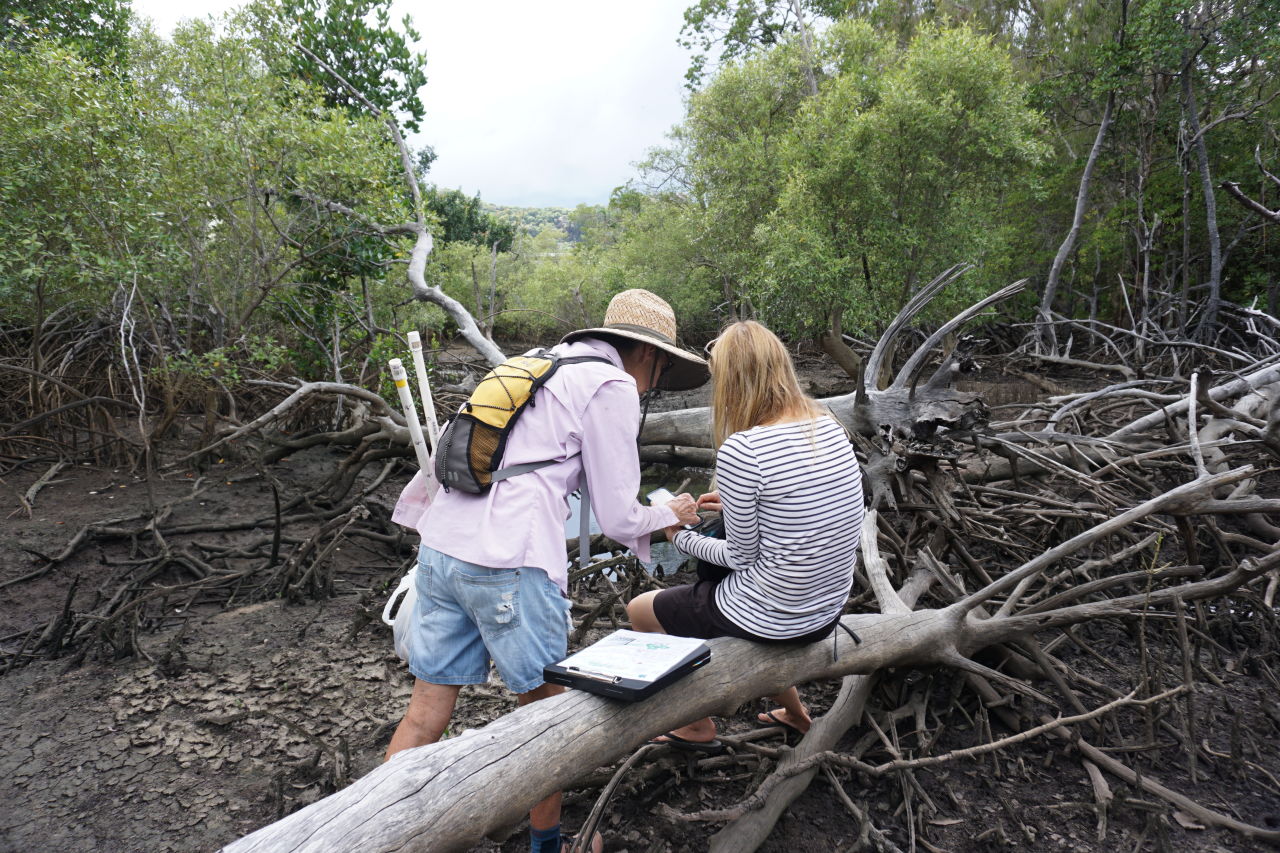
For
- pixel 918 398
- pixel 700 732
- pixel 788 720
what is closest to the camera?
pixel 700 732

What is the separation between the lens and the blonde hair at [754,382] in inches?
74.4

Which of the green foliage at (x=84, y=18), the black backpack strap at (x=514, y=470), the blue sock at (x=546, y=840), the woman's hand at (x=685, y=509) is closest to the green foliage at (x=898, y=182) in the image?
the woman's hand at (x=685, y=509)

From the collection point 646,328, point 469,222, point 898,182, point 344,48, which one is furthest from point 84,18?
point 469,222

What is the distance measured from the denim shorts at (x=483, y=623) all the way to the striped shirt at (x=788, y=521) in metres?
0.52

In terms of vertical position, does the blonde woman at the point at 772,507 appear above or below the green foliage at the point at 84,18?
below

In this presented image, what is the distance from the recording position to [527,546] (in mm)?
1663

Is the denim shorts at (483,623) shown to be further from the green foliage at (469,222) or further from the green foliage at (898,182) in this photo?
the green foliage at (469,222)

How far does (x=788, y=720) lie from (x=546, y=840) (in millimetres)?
990

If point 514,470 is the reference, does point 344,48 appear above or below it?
above

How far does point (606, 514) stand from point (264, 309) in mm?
6695

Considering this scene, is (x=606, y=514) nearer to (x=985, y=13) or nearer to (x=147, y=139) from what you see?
(x=147, y=139)

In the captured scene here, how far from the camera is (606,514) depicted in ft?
5.87

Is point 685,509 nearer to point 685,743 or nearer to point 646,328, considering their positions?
point 646,328

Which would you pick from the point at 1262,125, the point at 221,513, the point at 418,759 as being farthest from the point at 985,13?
the point at 418,759
